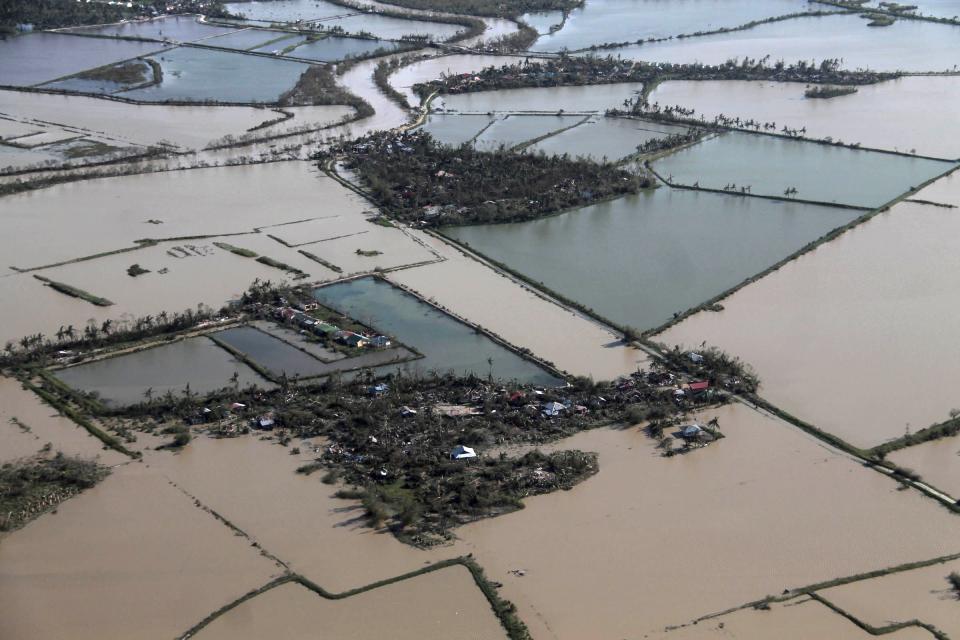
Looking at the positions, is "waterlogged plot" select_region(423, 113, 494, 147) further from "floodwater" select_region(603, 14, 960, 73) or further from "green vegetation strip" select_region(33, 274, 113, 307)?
"green vegetation strip" select_region(33, 274, 113, 307)

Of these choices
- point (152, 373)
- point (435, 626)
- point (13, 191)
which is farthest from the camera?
point (13, 191)

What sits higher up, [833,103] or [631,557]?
[833,103]

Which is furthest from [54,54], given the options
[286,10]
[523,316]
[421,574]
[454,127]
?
[421,574]

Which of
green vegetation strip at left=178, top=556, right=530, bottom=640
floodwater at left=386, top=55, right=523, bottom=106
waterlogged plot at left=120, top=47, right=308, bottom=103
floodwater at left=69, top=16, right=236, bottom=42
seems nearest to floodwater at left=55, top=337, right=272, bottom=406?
green vegetation strip at left=178, top=556, right=530, bottom=640

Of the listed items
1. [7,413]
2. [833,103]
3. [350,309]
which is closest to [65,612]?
[7,413]

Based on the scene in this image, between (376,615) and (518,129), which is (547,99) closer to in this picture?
(518,129)

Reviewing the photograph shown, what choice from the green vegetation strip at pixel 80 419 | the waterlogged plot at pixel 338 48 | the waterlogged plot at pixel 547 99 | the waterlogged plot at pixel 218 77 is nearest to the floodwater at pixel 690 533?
the green vegetation strip at pixel 80 419

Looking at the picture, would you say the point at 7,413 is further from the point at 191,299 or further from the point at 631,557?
the point at 631,557
